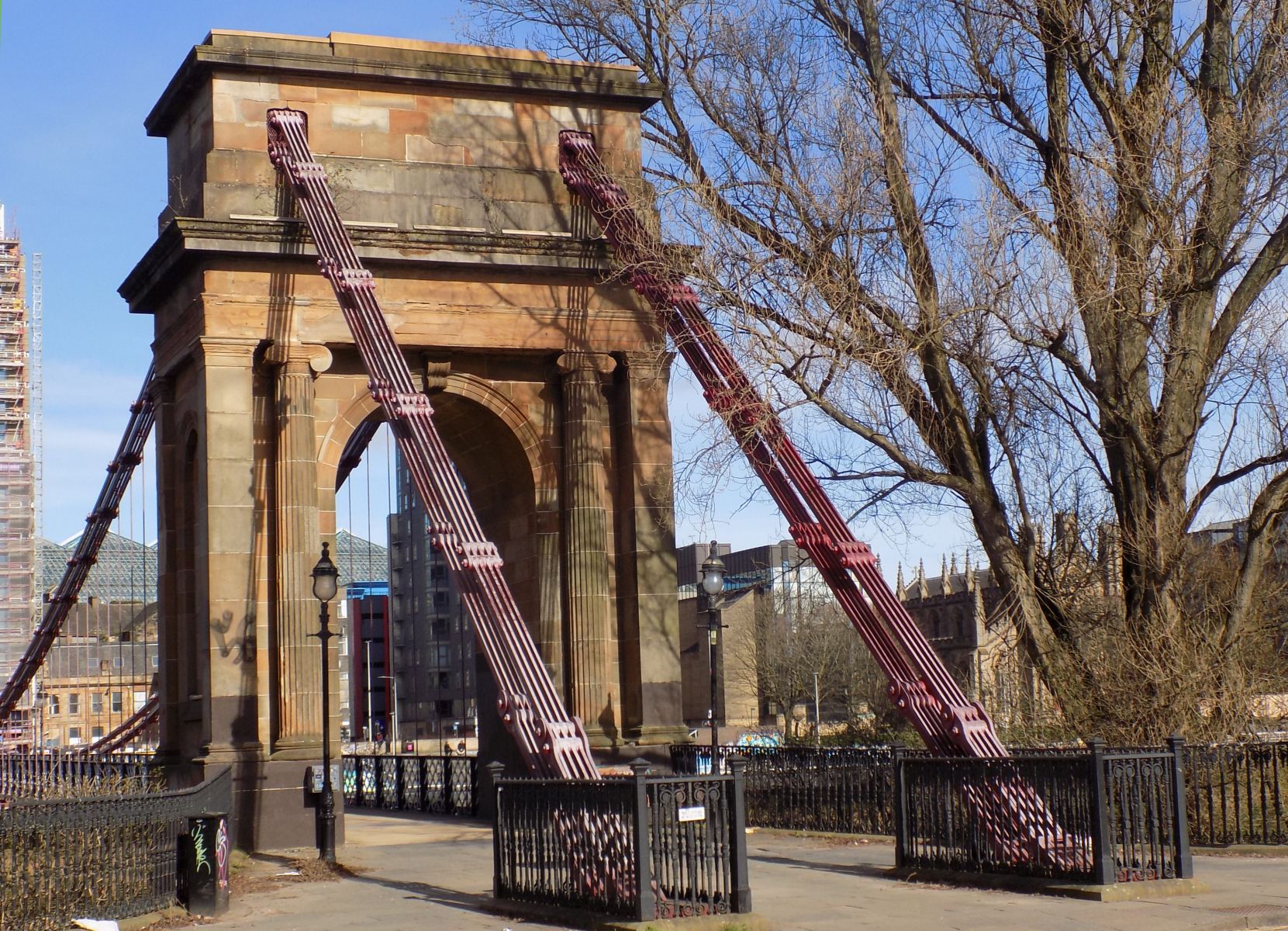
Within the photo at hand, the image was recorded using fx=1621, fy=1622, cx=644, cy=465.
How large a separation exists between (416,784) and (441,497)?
37.6 feet

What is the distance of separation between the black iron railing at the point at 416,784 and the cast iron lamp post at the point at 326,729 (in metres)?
4.71

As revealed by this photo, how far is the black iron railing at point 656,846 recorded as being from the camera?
468 inches

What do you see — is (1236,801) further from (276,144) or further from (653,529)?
(276,144)

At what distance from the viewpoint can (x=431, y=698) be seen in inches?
4409

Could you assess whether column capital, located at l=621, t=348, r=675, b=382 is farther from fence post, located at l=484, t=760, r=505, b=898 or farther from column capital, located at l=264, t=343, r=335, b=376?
fence post, located at l=484, t=760, r=505, b=898

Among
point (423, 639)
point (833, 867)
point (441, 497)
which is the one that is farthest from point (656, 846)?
point (423, 639)

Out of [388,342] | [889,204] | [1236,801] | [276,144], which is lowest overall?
[1236,801]

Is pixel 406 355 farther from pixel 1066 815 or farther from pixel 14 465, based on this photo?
pixel 14 465

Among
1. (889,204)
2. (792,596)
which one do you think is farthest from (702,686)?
(889,204)

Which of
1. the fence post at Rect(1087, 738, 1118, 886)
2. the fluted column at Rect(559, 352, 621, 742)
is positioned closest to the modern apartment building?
the fluted column at Rect(559, 352, 621, 742)

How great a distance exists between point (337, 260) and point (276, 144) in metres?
2.44

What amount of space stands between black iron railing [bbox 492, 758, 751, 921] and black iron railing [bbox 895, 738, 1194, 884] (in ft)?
9.53

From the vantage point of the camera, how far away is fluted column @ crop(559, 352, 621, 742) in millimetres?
22156

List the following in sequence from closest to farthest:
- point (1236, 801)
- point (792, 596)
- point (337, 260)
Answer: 1. point (1236, 801)
2. point (337, 260)
3. point (792, 596)
